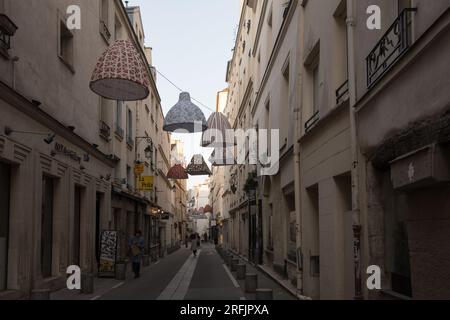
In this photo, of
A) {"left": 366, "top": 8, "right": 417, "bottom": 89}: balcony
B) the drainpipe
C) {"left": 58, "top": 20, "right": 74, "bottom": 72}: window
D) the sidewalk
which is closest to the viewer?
{"left": 366, "top": 8, "right": 417, "bottom": 89}: balcony

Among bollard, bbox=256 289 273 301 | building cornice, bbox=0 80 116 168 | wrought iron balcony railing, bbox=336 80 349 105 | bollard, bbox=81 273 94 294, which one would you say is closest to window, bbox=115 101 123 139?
building cornice, bbox=0 80 116 168

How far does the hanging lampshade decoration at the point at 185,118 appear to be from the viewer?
Result: 22.5 metres

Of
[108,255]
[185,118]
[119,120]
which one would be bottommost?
[108,255]

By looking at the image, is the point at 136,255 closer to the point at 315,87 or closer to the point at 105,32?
the point at 105,32

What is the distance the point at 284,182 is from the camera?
1764 cm

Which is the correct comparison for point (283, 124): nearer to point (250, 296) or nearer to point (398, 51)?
point (250, 296)

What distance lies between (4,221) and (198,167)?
977 inches

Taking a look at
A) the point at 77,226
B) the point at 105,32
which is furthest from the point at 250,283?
the point at 105,32

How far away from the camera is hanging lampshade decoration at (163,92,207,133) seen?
73.7 feet

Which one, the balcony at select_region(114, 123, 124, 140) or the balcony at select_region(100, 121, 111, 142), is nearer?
the balcony at select_region(100, 121, 111, 142)

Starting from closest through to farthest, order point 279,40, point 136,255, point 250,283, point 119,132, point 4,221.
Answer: point 4,221, point 250,283, point 279,40, point 136,255, point 119,132

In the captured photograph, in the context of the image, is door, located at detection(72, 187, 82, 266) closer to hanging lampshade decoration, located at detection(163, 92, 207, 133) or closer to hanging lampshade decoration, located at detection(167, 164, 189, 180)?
hanging lampshade decoration, located at detection(163, 92, 207, 133)

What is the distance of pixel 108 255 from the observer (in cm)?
1844

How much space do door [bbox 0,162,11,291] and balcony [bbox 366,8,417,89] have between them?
7.65m
